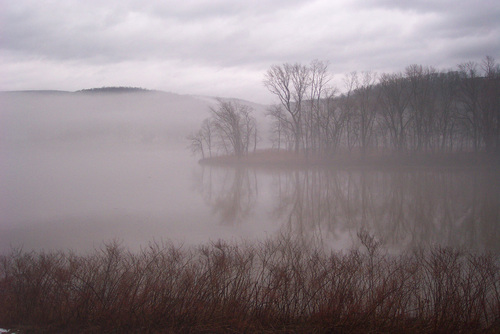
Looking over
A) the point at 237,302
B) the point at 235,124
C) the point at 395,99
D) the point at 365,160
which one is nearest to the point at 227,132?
the point at 235,124

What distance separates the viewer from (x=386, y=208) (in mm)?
15828

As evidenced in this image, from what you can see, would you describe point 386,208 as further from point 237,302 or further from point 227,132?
point 227,132

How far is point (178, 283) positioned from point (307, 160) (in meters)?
38.2

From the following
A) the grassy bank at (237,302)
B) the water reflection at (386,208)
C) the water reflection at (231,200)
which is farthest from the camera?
the water reflection at (231,200)

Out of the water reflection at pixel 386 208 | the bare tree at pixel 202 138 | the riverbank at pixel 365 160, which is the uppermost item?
the bare tree at pixel 202 138

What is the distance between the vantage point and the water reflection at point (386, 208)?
1149 centimetres

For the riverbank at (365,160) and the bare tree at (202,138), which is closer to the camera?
the riverbank at (365,160)

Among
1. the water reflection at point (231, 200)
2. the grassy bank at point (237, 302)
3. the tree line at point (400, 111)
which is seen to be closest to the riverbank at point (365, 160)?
the tree line at point (400, 111)

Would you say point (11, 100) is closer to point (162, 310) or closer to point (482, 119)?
point (162, 310)

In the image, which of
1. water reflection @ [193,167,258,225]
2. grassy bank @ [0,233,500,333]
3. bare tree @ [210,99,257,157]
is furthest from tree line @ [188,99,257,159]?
grassy bank @ [0,233,500,333]

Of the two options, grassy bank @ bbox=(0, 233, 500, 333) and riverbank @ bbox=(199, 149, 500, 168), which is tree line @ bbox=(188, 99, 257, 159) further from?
grassy bank @ bbox=(0, 233, 500, 333)

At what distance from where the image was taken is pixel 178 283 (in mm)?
5648

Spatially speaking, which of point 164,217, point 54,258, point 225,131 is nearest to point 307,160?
point 225,131

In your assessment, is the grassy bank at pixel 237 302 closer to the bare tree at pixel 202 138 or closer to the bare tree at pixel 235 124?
the bare tree at pixel 235 124
